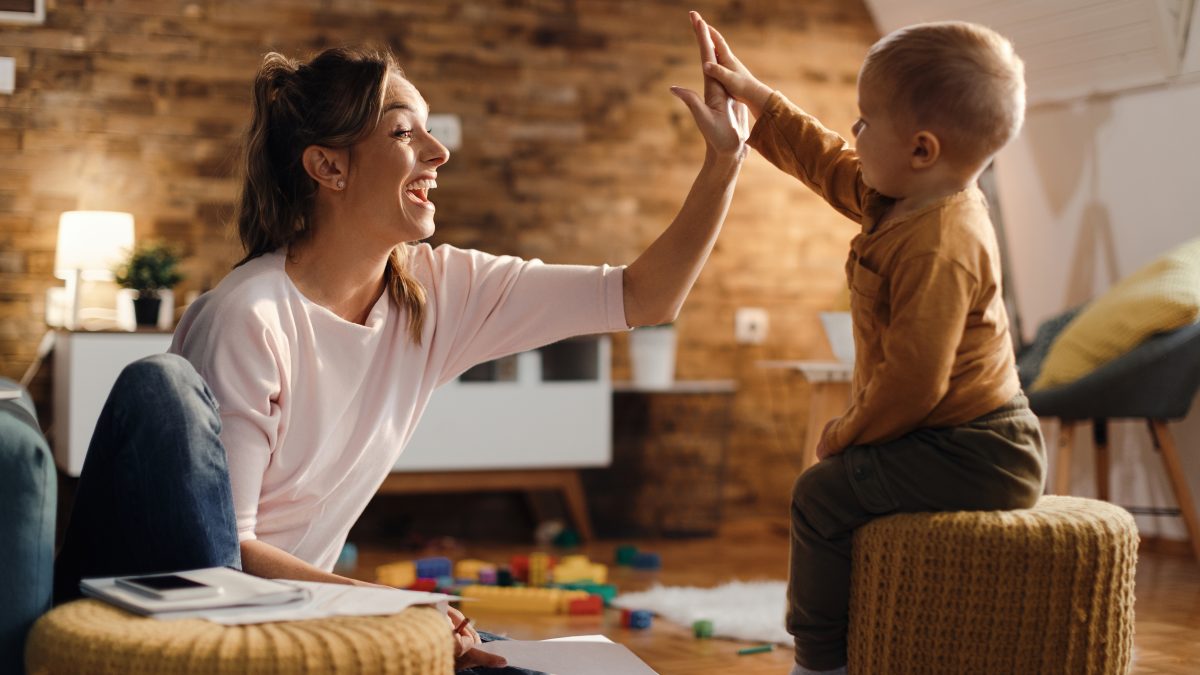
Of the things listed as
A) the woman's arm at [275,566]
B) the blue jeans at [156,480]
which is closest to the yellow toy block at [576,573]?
the woman's arm at [275,566]

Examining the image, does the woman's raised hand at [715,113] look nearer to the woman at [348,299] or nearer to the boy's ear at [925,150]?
the woman at [348,299]

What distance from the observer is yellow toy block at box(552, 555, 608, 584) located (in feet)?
12.4

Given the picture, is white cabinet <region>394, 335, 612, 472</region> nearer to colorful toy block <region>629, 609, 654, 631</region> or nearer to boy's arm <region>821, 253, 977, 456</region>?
colorful toy block <region>629, 609, 654, 631</region>

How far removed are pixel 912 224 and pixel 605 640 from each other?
1.33 m

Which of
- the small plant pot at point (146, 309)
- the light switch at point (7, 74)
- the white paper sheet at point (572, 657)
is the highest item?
the light switch at point (7, 74)

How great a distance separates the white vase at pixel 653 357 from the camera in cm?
488

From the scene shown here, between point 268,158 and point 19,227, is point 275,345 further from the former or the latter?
point 19,227

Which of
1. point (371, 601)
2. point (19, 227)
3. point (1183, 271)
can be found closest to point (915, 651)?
point (371, 601)

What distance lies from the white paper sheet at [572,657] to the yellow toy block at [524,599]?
74cm

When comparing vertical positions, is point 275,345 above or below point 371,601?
above

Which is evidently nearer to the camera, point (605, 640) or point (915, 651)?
point (915, 651)

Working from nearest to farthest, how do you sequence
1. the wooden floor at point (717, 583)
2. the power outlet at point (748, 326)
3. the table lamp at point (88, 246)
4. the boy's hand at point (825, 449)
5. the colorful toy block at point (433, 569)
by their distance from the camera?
the boy's hand at point (825, 449) → the wooden floor at point (717, 583) → the colorful toy block at point (433, 569) → the table lamp at point (88, 246) → the power outlet at point (748, 326)

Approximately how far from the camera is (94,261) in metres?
4.30

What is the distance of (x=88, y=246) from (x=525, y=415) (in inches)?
60.7
